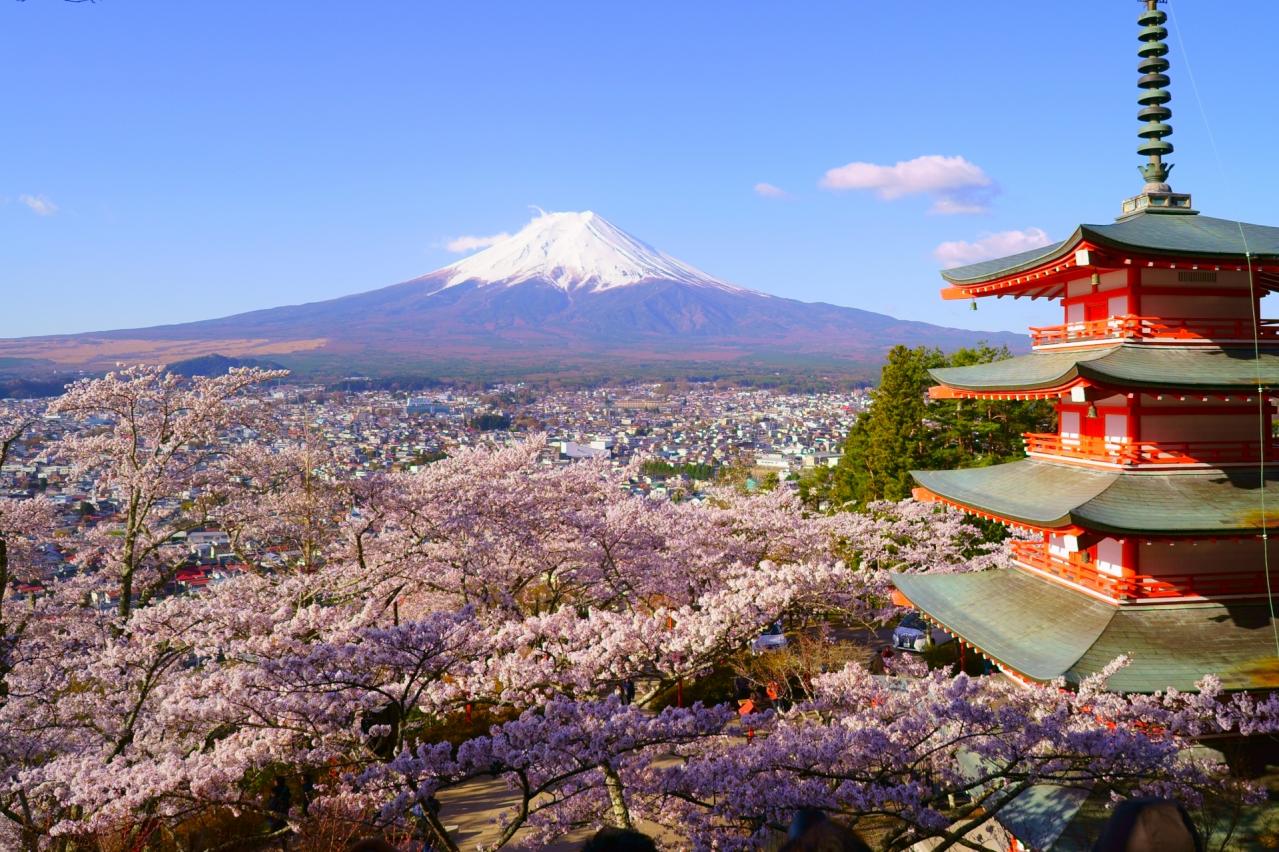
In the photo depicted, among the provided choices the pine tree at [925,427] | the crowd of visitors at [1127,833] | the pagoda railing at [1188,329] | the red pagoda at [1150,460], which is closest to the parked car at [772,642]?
the red pagoda at [1150,460]

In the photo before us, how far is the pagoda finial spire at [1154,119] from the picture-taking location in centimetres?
939

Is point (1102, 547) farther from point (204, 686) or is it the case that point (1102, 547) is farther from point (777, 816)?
point (204, 686)

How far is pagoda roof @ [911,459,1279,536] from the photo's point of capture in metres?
7.78

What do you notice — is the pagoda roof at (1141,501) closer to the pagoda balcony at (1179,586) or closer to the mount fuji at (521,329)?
the pagoda balcony at (1179,586)

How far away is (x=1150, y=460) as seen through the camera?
8734 mm

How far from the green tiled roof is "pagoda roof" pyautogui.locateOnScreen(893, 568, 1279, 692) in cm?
381

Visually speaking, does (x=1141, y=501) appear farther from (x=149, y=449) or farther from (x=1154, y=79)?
(x=149, y=449)

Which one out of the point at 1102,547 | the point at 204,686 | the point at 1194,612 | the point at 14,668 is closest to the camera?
the point at 204,686

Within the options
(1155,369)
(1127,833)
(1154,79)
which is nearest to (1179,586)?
(1155,369)

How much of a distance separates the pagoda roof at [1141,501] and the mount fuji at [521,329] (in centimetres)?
10313

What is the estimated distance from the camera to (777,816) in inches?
229

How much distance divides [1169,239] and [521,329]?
151 metres

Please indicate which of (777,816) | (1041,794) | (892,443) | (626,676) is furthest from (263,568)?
(892,443)

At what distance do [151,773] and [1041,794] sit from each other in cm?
895
